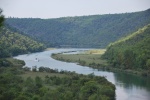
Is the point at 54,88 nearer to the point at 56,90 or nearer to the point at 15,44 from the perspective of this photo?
the point at 56,90

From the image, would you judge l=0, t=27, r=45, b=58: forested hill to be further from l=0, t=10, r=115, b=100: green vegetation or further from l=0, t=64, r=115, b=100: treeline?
l=0, t=64, r=115, b=100: treeline

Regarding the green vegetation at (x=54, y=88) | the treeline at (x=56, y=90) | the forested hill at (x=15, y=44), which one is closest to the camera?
the treeline at (x=56, y=90)

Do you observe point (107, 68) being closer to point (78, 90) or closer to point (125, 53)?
point (125, 53)

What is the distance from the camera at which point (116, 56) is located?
117 metres

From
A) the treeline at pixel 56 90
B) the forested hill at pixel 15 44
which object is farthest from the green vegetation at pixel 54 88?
the forested hill at pixel 15 44

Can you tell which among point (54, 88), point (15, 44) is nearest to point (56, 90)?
point (54, 88)

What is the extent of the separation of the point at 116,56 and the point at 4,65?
40573 mm

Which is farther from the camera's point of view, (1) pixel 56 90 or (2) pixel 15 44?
(2) pixel 15 44

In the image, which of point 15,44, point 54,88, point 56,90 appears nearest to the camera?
point 56,90

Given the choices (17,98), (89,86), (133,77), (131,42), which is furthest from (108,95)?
(131,42)

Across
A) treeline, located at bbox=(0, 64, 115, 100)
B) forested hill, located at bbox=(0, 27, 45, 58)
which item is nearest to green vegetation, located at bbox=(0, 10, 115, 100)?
treeline, located at bbox=(0, 64, 115, 100)

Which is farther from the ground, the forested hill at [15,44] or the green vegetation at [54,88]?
the forested hill at [15,44]

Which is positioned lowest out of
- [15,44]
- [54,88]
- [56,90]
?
[54,88]

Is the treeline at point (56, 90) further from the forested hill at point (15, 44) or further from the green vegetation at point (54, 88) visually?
the forested hill at point (15, 44)
